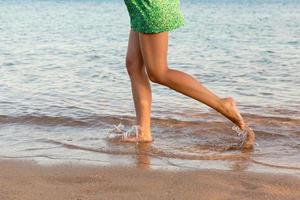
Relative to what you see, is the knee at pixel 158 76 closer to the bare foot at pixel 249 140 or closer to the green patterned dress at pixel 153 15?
the green patterned dress at pixel 153 15

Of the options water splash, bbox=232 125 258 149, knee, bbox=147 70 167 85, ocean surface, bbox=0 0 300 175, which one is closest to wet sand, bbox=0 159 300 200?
ocean surface, bbox=0 0 300 175

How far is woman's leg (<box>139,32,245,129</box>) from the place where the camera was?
4.06m

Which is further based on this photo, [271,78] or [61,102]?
[271,78]

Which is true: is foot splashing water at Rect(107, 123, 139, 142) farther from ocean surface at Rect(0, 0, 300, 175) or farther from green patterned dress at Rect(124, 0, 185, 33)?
green patterned dress at Rect(124, 0, 185, 33)

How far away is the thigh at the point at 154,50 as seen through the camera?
13.3 ft

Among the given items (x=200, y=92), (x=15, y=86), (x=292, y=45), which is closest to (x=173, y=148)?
(x=200, y=92)

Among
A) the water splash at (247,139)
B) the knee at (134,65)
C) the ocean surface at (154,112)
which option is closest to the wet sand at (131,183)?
the ocean surface at (154,112)

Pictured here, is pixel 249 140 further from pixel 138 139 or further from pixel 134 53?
pixel 134 53

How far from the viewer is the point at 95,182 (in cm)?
323

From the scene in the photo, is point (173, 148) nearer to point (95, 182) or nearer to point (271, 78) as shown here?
point (95, 182)

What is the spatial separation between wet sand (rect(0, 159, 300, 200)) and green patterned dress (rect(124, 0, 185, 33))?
1026 millimetres

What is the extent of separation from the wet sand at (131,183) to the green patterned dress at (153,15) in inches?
40.4

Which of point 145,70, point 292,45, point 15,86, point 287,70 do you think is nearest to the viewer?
point 145,70

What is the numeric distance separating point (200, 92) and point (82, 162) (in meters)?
1.06
